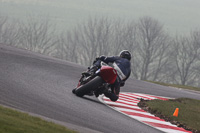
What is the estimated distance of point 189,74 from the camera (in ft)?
235

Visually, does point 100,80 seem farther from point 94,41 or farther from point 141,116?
point 94,41

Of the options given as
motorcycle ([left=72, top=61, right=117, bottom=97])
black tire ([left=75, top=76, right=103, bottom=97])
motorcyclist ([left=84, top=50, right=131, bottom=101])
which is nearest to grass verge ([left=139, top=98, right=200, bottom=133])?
motorcyclist ([left=84, top=50, right=131, bottom=101])

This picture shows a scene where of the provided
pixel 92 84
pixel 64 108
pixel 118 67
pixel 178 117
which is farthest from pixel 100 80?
pixel 178 117

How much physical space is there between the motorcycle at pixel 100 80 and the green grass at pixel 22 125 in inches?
142

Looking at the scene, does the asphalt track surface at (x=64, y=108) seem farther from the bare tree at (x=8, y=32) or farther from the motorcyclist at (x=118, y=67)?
the bare tree at (x=8, y=32)

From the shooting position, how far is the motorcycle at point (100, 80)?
9688 millimetres

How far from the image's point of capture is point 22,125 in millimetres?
5301

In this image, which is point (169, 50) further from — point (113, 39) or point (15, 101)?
point (15, 101)

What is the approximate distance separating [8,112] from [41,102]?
2.31 meters

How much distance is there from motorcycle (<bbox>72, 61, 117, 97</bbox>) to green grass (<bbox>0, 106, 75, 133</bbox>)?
361 cm

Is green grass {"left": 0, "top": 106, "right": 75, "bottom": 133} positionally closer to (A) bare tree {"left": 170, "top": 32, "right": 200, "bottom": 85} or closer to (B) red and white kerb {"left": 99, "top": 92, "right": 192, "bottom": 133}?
(B) red and white kerb {"left": 99, "top": 92, "right": 192, "bottom": 133}

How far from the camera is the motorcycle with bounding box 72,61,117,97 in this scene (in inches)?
381

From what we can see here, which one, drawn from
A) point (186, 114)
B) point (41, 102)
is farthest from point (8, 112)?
point (186, 114)

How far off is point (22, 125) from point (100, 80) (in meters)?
4.65
